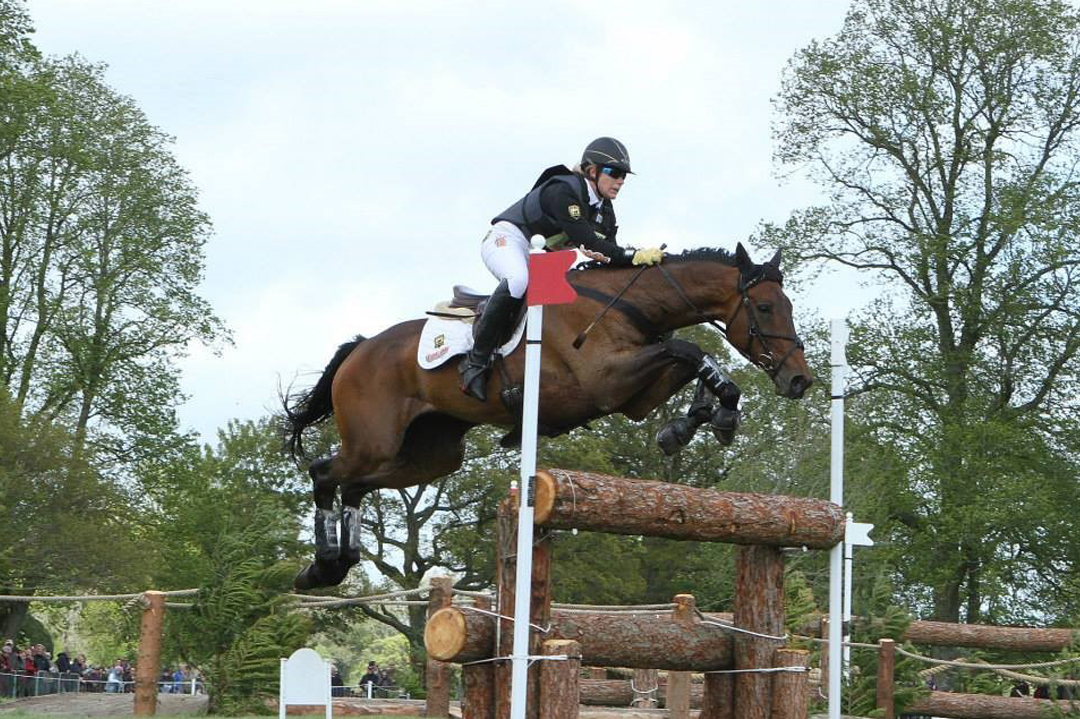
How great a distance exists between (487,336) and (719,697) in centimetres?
200

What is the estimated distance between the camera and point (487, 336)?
699 centimetres

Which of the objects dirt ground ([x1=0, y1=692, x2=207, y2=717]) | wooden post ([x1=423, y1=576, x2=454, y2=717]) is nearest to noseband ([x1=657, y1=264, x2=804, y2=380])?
wooden post ([x1=423, y1=576, x2=454, y2=717])

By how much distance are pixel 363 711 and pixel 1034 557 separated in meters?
15.2

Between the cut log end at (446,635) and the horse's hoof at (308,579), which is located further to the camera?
the horse's hoof at (308,579)

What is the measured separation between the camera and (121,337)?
2834cm

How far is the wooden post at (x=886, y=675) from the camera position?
1025cm

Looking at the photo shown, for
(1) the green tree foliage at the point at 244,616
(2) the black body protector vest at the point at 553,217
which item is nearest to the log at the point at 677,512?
(2) the black body protector vest at the point at 553,217

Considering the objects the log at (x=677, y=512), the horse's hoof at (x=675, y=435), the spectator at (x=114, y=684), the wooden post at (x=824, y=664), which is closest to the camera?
the log at (x=677, y=512)

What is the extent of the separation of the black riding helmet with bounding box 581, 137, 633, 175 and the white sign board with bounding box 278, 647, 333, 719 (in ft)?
8.56

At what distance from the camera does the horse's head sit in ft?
22.1

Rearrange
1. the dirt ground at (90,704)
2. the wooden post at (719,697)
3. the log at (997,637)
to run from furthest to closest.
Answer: the log at (997,637) < the dirt ground at (90,704) < the wooden post at (719,697)

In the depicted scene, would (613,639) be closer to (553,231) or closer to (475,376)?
(475,376)

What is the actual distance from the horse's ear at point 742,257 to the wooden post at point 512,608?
2000 millimetres

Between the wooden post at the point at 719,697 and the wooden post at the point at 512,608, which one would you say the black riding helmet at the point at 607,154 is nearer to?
the wooden post at the point at 512,608
